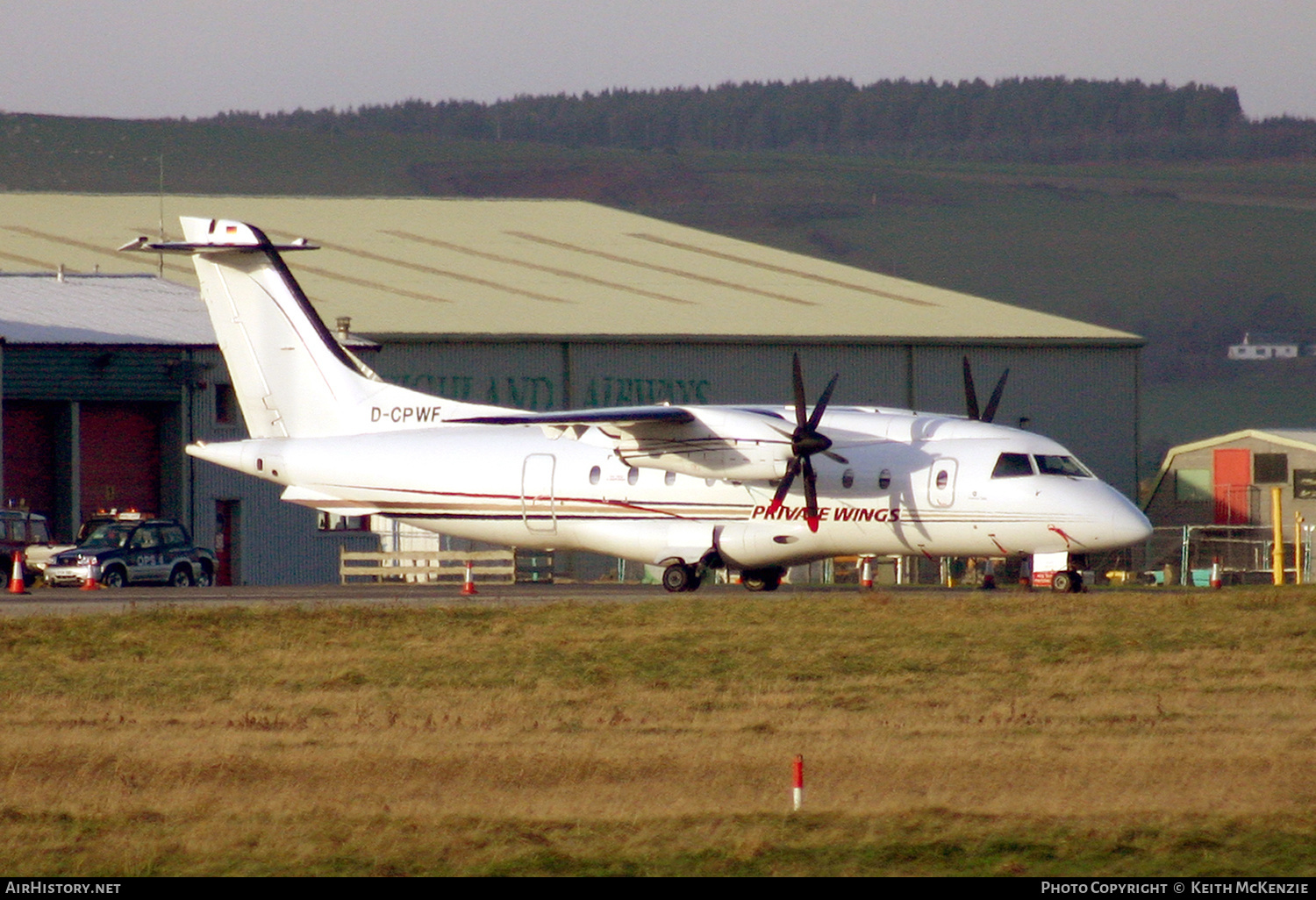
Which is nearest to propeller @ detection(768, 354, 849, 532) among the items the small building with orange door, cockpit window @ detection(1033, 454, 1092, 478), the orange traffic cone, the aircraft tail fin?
cockpit window @ detection(1033, 454, 1092, 478)

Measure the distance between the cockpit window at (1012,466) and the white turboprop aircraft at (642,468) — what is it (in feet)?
0.10

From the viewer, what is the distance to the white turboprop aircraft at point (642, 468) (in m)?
30.7

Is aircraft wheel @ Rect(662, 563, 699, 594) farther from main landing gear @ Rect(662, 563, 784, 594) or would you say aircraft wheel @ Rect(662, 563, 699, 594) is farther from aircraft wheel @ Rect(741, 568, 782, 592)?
aircraft wheel @ Rect(741, 568, 782, 592)

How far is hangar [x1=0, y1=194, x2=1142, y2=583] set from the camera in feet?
166

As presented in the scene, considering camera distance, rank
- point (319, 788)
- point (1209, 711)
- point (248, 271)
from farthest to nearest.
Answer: point (248, 271) < point (1209, 711) < point (319, 788)

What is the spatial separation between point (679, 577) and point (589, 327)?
2120cm

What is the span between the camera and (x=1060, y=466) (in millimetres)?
30922

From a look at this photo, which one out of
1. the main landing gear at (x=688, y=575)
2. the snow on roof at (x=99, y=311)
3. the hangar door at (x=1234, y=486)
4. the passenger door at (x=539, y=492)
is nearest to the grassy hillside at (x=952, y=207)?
the snow on roof at (x=99, y=311)

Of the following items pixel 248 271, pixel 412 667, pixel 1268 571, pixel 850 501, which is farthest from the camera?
pixel 1268 571

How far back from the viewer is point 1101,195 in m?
164
